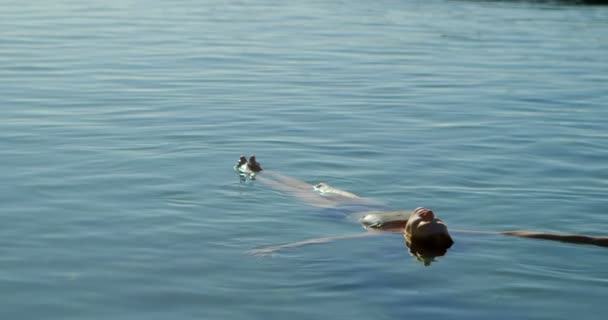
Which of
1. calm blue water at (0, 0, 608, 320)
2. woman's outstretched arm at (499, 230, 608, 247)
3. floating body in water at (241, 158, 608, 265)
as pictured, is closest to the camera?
calm blue water at (0, 0, 608, 320)

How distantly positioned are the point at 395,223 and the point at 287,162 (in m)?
2.75

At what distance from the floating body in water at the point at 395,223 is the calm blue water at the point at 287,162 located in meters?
0.10

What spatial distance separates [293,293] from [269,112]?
22.1ft

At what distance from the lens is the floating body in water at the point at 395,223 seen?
26.7 feet

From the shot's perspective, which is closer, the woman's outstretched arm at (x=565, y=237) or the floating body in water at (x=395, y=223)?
the floating body in water at (x=395, y=223)

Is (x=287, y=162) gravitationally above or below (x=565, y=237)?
above

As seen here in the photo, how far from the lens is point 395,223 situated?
28.6ft

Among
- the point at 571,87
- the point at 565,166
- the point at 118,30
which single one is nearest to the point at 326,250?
the point at 565,166

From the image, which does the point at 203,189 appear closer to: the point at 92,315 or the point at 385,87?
the point at 92,315

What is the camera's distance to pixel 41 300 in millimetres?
7078

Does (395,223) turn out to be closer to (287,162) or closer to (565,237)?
(565,237)

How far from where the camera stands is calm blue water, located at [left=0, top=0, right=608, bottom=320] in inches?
290

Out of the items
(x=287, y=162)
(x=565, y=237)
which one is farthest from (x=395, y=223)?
(x=287, y=162)

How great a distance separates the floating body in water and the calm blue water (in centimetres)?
10
